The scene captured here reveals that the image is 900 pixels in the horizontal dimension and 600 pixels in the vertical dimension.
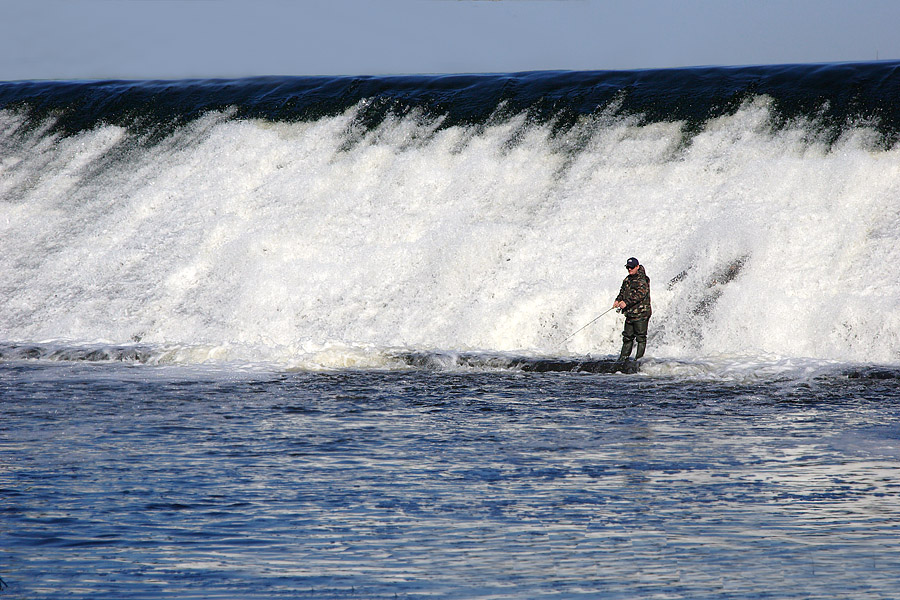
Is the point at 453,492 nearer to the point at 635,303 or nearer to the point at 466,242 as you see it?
the point at 635,303

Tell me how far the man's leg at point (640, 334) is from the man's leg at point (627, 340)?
70 millimetres

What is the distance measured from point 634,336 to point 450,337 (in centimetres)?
385

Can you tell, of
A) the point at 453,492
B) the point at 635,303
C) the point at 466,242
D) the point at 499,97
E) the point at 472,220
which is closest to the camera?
the point at 453,492

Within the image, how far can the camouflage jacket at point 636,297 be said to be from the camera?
1869cm

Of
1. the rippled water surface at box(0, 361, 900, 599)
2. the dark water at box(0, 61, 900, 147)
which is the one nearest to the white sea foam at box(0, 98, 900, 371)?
the dark water at box(0, 61, 900, 147)

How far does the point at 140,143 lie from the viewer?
1179 inches

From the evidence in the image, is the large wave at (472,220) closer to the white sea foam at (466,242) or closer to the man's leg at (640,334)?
the white sea foam at (466,242)

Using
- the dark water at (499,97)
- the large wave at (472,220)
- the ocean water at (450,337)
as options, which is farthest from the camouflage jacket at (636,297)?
the dark water at (499,97)

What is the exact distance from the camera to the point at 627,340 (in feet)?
62.1

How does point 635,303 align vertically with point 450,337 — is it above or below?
above

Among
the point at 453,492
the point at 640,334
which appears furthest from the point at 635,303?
the point at 453,492

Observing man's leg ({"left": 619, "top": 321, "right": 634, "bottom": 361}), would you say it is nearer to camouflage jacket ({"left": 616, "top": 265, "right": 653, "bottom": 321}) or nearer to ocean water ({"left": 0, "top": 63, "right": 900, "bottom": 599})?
camouflage jacket ({"left": 616, "top": 265, "right": 653, "bottom": 321})

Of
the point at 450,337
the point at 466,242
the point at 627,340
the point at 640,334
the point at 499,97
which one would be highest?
the point at 499,97

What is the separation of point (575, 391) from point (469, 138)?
1146cm
